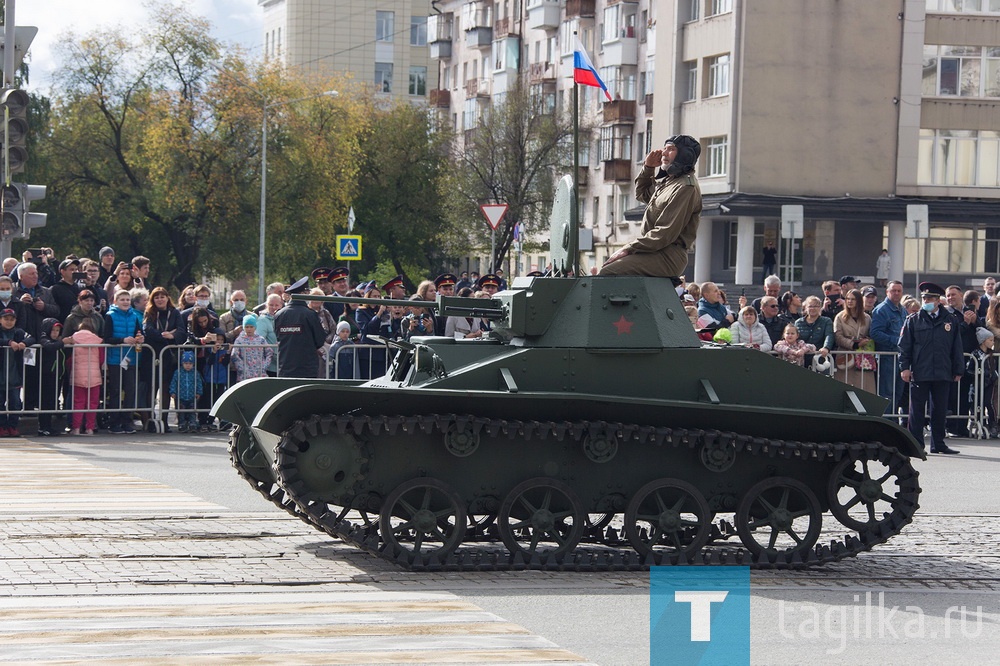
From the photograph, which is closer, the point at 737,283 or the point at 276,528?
the point at 276,528

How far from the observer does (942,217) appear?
168 feet

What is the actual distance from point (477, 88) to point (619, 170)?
1866 cm

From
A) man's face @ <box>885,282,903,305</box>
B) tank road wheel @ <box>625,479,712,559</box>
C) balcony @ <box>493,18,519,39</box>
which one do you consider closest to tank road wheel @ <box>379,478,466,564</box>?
tank road wheel @ <box>625,479,712,559</box>

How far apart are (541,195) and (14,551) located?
175 feet

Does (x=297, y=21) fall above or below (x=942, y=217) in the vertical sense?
above

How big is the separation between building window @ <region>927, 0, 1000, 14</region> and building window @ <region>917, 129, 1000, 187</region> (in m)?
4.03

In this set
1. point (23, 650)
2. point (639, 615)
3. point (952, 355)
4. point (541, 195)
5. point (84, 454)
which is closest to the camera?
point (23, 650)

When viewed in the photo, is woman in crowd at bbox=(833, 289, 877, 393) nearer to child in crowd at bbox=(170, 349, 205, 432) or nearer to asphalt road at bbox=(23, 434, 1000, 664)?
asphalt road at bbox=(23, 434, 1000, 664)

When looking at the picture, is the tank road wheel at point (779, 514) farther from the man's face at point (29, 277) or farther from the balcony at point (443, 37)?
the balcony at point (443, 37)

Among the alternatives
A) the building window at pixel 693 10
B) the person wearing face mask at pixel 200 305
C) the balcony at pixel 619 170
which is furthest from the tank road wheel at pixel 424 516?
the balcony at pixel 619 170

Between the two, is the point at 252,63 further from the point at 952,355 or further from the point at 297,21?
the point at 297,21

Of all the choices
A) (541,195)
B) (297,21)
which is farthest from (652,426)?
(297,21)

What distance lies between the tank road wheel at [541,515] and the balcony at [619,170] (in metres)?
56.3

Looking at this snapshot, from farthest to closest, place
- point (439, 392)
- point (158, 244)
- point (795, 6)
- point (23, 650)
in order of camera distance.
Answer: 1. point (158, 244)
2. point (795, 6)
3. point (439, 392)
4. point (23, 650)
